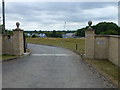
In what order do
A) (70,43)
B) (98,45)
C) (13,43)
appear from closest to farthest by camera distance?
(98,45) → (13,43) → (70,43)

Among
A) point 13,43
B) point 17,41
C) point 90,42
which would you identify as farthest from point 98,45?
point 13,43

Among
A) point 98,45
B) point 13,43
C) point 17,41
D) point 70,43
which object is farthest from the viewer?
point 70,43

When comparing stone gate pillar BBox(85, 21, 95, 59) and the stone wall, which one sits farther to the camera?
stone gate pillar BBox(85, 21, 95, 59)

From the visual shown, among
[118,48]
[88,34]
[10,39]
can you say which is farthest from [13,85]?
[10,39]

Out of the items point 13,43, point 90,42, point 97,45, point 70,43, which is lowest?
point 70,43

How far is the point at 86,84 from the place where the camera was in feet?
22.8

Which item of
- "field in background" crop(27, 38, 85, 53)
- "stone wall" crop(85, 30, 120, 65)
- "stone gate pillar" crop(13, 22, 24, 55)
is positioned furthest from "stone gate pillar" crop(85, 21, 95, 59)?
"stone gate pillar" crop(13, 22, 24, 55)

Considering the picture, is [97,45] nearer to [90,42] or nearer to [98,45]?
[98,45]

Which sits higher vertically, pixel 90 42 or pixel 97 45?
pixel 90 42

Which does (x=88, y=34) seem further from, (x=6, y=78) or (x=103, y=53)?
(x=6, y=78)

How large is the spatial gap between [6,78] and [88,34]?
754 centimetres

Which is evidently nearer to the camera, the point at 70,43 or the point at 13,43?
the point at 13,43

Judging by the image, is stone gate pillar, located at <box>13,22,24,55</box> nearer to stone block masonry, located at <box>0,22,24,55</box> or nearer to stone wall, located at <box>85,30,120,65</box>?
stone block masonry, located at <box>0,22,24,55</box>

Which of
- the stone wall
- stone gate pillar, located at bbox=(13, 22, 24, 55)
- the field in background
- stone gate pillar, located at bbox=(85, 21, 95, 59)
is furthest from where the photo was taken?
the field in background
